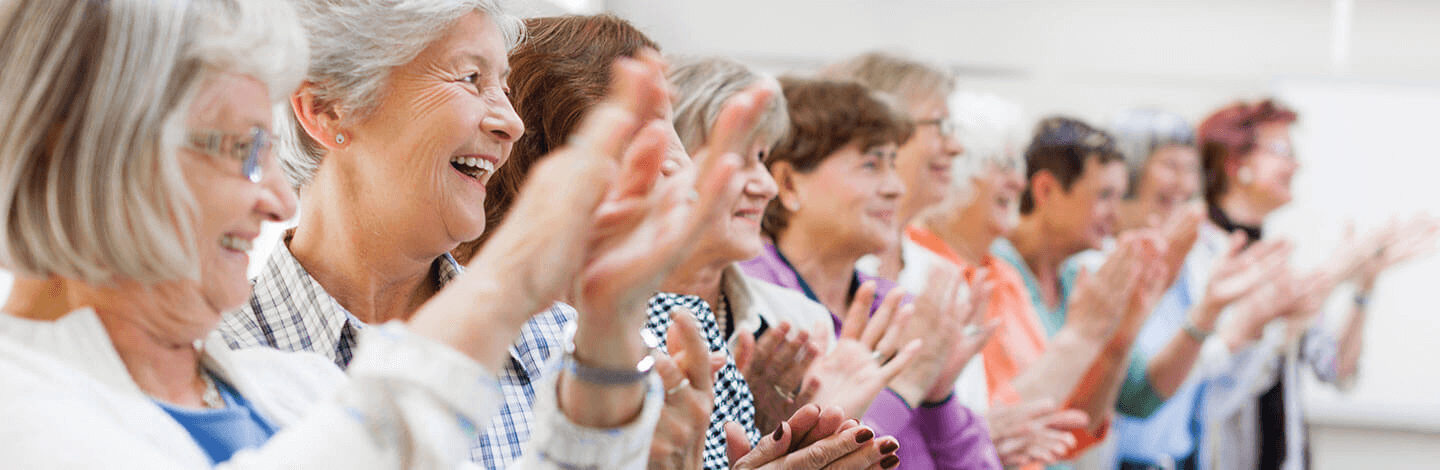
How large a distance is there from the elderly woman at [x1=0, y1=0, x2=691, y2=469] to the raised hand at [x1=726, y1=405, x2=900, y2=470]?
544mm

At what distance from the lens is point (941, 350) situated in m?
1.94

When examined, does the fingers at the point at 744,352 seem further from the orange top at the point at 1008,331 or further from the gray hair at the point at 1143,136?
the gray hair at the point at 1143,136

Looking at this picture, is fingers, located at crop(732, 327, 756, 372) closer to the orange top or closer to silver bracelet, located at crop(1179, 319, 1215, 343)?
the orange top

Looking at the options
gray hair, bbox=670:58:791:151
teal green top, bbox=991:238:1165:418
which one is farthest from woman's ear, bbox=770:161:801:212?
teal green top, bbox=991:238:1165:418

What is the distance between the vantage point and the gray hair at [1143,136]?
4.34 m

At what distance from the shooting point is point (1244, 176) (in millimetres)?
4559

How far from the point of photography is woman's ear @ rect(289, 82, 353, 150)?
130 cm

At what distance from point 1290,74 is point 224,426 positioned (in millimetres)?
5406

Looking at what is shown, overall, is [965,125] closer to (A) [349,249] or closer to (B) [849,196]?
(B) [849,196]

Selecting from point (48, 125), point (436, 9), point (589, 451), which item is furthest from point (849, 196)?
point (48, 125)

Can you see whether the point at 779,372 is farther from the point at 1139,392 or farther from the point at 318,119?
the point at 1139,392

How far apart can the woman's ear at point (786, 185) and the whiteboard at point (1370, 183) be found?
3789 mm

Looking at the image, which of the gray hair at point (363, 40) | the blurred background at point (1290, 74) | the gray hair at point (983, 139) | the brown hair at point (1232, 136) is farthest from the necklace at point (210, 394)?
the blurred background at point (1290, 74)

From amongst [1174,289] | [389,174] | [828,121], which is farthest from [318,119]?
[1174,289]
